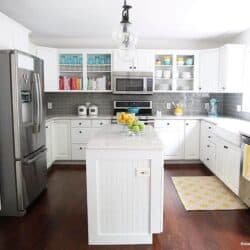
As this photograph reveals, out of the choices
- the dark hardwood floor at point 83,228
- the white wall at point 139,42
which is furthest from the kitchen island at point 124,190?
the white wall at point 139,42

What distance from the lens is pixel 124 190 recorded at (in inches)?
87.3

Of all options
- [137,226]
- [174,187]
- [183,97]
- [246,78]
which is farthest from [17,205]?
[246,78]

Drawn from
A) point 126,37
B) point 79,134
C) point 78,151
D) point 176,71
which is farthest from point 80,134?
point 126,37

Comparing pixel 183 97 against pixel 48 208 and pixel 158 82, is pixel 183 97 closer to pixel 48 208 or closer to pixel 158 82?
pixel 158 82

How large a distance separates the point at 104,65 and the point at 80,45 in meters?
0.70

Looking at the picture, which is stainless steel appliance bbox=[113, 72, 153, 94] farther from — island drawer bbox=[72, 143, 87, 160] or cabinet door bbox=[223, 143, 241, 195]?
cabinet door bbox=[223, 143, 241, 195]

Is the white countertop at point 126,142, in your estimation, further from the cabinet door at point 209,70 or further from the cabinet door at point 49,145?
the cabinet door at point 209,70

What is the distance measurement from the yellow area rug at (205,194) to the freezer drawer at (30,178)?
192 centimetres

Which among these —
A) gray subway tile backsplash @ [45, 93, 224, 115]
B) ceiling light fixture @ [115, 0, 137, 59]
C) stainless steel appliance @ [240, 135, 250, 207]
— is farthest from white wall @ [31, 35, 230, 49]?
stainless steel appliance @ [240, 135, 250, 207]

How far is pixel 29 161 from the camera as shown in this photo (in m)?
2.95

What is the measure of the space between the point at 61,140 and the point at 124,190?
9.39 ft

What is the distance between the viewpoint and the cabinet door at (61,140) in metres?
4.75

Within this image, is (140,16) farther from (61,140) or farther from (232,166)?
(61,140)

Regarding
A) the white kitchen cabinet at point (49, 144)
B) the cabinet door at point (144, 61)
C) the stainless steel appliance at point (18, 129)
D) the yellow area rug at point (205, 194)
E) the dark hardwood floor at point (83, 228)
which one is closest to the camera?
the dark hardwood floor at point (83, 228)
